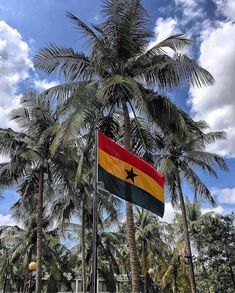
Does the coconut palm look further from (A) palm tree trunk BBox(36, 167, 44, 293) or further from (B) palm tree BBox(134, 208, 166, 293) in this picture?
(A) palm tree trunk BBox(36, 167, 44, 293)

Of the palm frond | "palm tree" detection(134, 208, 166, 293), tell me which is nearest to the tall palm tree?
the palm frond

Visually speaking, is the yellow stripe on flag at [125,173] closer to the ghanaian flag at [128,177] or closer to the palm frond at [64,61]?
the ghanaian flag at [128,177]

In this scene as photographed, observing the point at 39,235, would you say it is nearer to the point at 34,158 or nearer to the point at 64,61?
the point at 34,158

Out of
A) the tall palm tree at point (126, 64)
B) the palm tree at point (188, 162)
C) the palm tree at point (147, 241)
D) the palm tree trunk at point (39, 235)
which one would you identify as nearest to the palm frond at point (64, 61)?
the tall palm tree at point (126, 64)

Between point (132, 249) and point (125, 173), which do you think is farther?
point (132, 249)

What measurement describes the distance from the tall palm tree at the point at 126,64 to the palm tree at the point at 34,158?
11.5 feet

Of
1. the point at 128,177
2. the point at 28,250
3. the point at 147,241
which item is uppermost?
the point at 147,241

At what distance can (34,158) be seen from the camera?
17547 mm

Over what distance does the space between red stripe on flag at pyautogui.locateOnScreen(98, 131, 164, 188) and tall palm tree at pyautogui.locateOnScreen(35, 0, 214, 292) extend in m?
1.97

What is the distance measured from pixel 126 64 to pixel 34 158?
21.4 feet

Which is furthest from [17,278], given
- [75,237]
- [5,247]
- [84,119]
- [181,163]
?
[84,119]

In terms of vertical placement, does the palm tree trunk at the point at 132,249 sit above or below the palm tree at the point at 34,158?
below

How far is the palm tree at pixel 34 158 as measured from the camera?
18.1m

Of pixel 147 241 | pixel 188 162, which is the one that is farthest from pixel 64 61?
pixel 147 241
